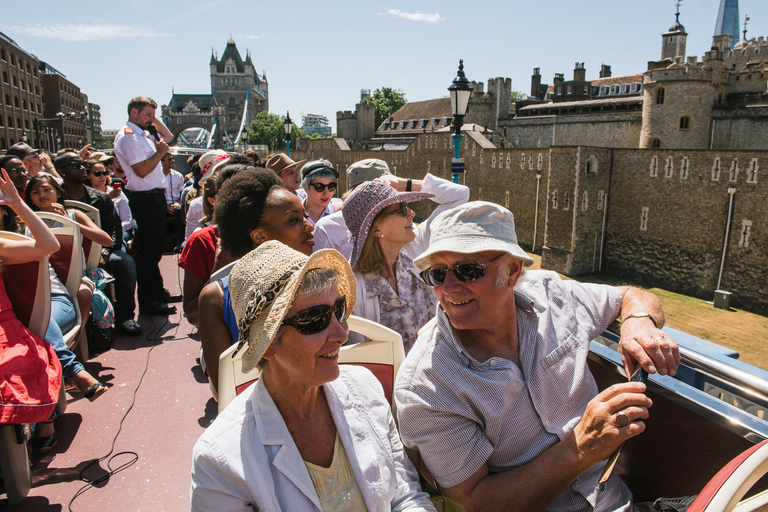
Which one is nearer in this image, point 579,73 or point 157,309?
point 157,309

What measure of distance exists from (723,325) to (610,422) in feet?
72.8

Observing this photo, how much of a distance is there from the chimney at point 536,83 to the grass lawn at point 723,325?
133 ft

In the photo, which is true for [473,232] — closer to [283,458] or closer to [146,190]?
[283,458]

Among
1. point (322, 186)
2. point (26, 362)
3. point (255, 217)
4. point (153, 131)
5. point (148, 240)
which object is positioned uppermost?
point (153, 131)

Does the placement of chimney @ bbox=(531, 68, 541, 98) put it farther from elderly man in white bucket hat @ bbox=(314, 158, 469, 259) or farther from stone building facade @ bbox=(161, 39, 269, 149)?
elderly man in white bucket hat @ bbox=(314, 158, 469, 259)

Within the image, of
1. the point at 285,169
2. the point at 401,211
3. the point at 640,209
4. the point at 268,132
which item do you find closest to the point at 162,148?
the point at 285,169

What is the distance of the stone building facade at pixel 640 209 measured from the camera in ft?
67.8

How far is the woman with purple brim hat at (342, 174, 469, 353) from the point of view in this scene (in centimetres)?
238

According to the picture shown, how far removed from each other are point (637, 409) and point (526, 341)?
40 centimetres

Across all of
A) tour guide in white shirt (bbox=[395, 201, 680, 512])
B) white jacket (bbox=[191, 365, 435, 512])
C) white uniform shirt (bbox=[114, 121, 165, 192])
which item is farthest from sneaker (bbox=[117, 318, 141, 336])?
tour guide in white shirt (bbox=[395, 201, 680, 512])

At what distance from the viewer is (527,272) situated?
1.87 m

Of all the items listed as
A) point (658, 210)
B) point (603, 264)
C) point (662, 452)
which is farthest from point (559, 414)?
point (603, 264)

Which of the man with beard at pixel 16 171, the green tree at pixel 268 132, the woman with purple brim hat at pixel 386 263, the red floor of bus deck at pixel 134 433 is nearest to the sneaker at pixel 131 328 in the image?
the red floor of bus deck at pixel 134 433

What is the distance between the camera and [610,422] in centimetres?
133
